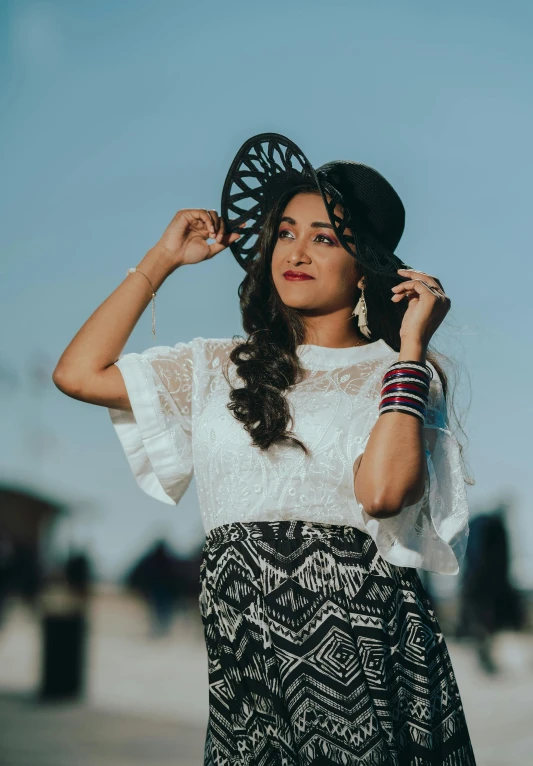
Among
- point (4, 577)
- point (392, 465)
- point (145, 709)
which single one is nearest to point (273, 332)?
point (392, 465)

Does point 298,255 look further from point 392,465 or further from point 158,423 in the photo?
point 392,465

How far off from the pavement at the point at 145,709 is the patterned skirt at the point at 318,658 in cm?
396

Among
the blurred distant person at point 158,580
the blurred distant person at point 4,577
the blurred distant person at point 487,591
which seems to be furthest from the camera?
the blurred distant person at point 4,577

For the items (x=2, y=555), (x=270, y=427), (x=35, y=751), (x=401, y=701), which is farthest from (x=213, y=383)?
(x=2, y=555)

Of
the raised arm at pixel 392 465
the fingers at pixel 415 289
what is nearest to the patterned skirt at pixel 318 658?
the raised arm at pixel 392 465

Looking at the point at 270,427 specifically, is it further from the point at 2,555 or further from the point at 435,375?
the point at 2,555

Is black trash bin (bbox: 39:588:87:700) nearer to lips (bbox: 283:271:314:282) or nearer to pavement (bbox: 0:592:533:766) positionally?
pavement (bbox: 0:592:533:766)

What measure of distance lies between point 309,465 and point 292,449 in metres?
0.06

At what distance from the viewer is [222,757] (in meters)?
2.29

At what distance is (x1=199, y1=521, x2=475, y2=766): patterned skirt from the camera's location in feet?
7.39

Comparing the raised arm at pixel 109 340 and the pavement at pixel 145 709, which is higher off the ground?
the raised arm at pixel 109 340

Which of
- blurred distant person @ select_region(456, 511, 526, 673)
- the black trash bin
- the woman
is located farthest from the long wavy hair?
the black trash bin

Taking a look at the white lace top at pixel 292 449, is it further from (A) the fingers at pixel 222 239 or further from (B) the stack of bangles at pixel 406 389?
(A) the fingers at pixel 222 239

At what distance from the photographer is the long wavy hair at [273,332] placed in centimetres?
251
